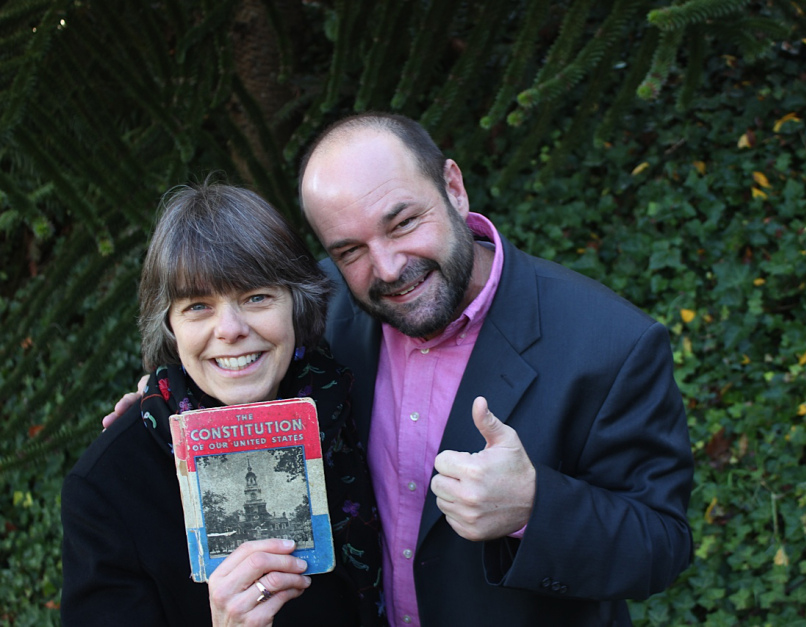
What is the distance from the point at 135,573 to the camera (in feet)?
6.23

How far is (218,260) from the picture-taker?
1.89m

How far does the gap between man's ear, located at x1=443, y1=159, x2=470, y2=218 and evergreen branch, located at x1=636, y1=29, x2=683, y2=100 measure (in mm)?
820

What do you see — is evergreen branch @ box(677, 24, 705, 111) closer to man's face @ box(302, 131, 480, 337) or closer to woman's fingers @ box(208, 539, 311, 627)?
man's face @ box(302, 131, 480, 337)

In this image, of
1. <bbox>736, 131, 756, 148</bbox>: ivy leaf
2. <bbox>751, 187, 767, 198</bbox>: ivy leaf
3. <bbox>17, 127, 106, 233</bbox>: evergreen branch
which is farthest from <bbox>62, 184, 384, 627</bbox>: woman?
<bbox>736, 131, 756, 148</bbox>: ivy leaf

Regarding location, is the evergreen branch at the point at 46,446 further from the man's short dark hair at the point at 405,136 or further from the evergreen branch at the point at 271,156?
the man's short dark hair at the point at 405,136

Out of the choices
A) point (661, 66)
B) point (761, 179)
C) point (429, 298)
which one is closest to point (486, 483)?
point (429, 298)

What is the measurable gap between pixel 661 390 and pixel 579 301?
14.2 inches

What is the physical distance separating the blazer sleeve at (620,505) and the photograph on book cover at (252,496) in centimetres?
53

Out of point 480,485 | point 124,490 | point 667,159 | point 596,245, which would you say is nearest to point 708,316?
point 596,245

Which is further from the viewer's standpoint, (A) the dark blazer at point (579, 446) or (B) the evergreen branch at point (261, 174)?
(B) the evergreen branch at point (261, 174)

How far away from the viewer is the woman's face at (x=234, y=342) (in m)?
Answer: 1.90

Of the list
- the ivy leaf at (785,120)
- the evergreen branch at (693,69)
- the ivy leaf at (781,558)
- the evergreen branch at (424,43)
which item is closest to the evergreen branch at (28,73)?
the evergreen branch at (424,43)

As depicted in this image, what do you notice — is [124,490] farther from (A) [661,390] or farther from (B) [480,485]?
(A) [661,390]

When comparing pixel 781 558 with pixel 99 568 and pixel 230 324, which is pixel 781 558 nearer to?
pixel 230 324
